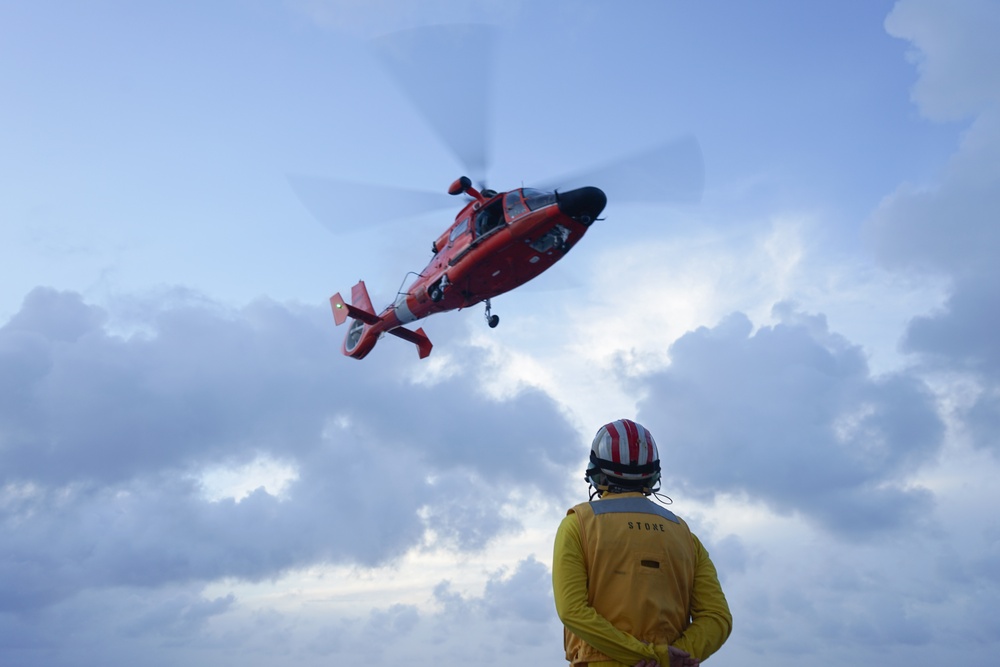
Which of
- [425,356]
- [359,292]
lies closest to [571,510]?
[425,356]

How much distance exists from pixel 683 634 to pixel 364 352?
39.6 metres

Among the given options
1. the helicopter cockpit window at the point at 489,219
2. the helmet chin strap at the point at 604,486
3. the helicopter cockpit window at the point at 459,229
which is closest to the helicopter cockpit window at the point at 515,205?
the helicopter cockpit window at the point at 489,219

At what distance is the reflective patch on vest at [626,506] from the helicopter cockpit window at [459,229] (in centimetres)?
2712

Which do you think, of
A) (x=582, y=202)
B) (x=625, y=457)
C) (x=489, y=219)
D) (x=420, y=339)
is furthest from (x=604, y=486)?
(x=420, y=339)

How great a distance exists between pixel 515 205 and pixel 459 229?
381 centimetres

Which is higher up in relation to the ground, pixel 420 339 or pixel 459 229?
pixel 420 339

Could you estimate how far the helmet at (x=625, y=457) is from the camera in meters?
6.22

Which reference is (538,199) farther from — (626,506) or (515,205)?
Result: (626,506)

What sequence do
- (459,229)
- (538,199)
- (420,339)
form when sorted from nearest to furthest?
(538,199)
(459,229)
(420,339)

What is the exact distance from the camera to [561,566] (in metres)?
5.93

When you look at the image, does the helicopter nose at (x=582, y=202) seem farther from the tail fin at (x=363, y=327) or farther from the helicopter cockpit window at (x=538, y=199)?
the tail fin at (x=363, y=327)

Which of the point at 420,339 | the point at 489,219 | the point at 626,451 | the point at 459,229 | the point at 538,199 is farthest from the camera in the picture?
the point at 420,339

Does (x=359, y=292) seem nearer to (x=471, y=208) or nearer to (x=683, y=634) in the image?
(x=471, y=208)

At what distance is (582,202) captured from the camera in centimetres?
2930
